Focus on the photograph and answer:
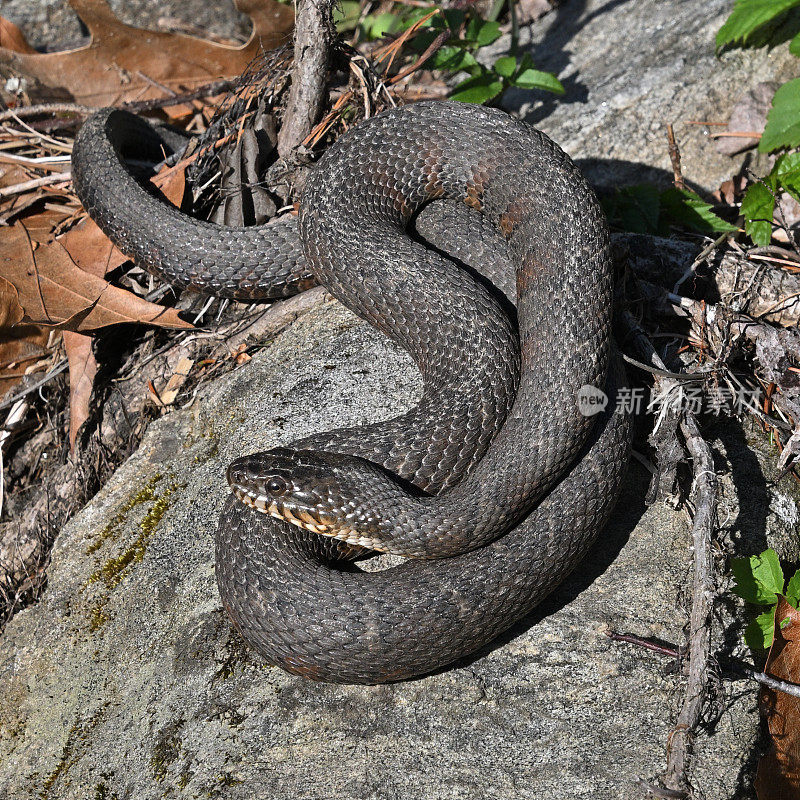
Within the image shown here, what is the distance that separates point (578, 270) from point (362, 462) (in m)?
1.61

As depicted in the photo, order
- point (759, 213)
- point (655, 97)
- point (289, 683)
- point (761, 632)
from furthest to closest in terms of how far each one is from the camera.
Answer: point (655, 97) → point (759, 213) → point (761, 632) → point (289, 683)

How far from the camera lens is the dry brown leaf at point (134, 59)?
22.0ft

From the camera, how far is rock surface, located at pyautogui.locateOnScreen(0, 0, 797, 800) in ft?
11.4

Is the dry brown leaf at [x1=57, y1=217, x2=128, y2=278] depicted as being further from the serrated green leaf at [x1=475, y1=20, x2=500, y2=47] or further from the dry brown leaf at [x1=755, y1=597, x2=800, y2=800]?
the dry brown leaf at [x1=755, y1=597, x2=800, y2=800]

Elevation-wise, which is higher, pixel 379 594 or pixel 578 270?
pixel 578 270

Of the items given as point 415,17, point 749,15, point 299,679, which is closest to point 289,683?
point 299,679

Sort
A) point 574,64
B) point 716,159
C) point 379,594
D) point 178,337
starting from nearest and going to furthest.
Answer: point 379,594 < point 178,337 < point 716,159 < point 574,64

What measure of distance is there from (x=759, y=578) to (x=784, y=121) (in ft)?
11.0

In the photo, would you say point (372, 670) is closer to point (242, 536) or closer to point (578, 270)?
point (242, 536)

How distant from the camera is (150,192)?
5789 millimetres

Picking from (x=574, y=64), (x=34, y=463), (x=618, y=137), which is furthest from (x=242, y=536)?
(x=574, y=64)

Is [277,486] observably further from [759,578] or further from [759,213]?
[759,213]

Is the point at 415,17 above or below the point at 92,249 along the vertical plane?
above

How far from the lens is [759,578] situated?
157 inches
